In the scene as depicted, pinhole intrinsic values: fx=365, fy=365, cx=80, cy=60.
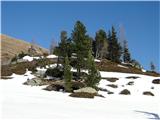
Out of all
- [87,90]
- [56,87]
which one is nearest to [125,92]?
[87,90]

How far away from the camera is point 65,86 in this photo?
55469 millimetres

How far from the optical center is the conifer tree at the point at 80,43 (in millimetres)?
71562

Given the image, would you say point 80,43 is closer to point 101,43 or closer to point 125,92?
point 125,92

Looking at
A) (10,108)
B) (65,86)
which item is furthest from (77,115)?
(65,86)

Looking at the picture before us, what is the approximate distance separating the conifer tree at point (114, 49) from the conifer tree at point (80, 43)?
40.3 meters

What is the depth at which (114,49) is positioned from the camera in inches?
4547

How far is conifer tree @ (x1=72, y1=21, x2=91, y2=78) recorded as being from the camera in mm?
71562

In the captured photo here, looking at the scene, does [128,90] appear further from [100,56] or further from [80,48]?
[100,56]

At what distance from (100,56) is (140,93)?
62005 millimetres

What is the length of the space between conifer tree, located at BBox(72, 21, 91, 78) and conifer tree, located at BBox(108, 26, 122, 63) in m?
40.3

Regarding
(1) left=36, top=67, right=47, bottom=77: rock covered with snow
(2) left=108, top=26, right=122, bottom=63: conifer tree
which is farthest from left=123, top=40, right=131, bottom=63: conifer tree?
(1) left=36, top=67, right=47, bottom=77: rock covered with snow

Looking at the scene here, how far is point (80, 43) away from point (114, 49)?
43556mm

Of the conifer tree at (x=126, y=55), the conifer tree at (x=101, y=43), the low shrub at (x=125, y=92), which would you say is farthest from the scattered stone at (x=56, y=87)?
the conifer tree at (x=126, y=55)

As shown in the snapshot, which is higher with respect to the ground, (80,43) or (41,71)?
(80,43)
